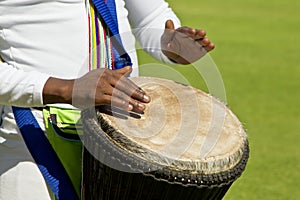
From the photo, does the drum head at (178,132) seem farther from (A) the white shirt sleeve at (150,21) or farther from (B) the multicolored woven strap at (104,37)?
(A) the white shirt sleeve at (150,21)

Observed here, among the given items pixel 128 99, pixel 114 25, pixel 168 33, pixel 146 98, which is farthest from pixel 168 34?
pixel 128 99

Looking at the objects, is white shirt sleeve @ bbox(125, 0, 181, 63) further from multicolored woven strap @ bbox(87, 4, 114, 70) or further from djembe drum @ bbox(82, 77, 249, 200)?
djembe drum @ bbox(82, 77, 249, 200)

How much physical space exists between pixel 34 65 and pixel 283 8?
33.4 ft

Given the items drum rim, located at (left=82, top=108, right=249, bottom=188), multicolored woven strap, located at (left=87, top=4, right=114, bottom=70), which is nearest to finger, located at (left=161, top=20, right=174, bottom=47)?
multicolored woven strap, located at (left=87, top=4, right=114, bottom=70)

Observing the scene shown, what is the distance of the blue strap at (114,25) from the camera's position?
8.38 ft

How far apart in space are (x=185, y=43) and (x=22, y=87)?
Answer: 0.67 metres

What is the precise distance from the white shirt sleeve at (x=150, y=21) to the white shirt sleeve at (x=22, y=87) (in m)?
0.65

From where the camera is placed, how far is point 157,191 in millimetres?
2330

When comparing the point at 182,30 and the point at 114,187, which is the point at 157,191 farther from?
the point at 182,30

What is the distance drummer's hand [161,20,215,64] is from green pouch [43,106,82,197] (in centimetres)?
47

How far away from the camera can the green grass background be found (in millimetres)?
5020

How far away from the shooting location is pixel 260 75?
314 inches

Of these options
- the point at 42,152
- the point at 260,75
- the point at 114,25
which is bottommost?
the point at 260,75

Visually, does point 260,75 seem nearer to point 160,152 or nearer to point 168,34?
point 168,34
